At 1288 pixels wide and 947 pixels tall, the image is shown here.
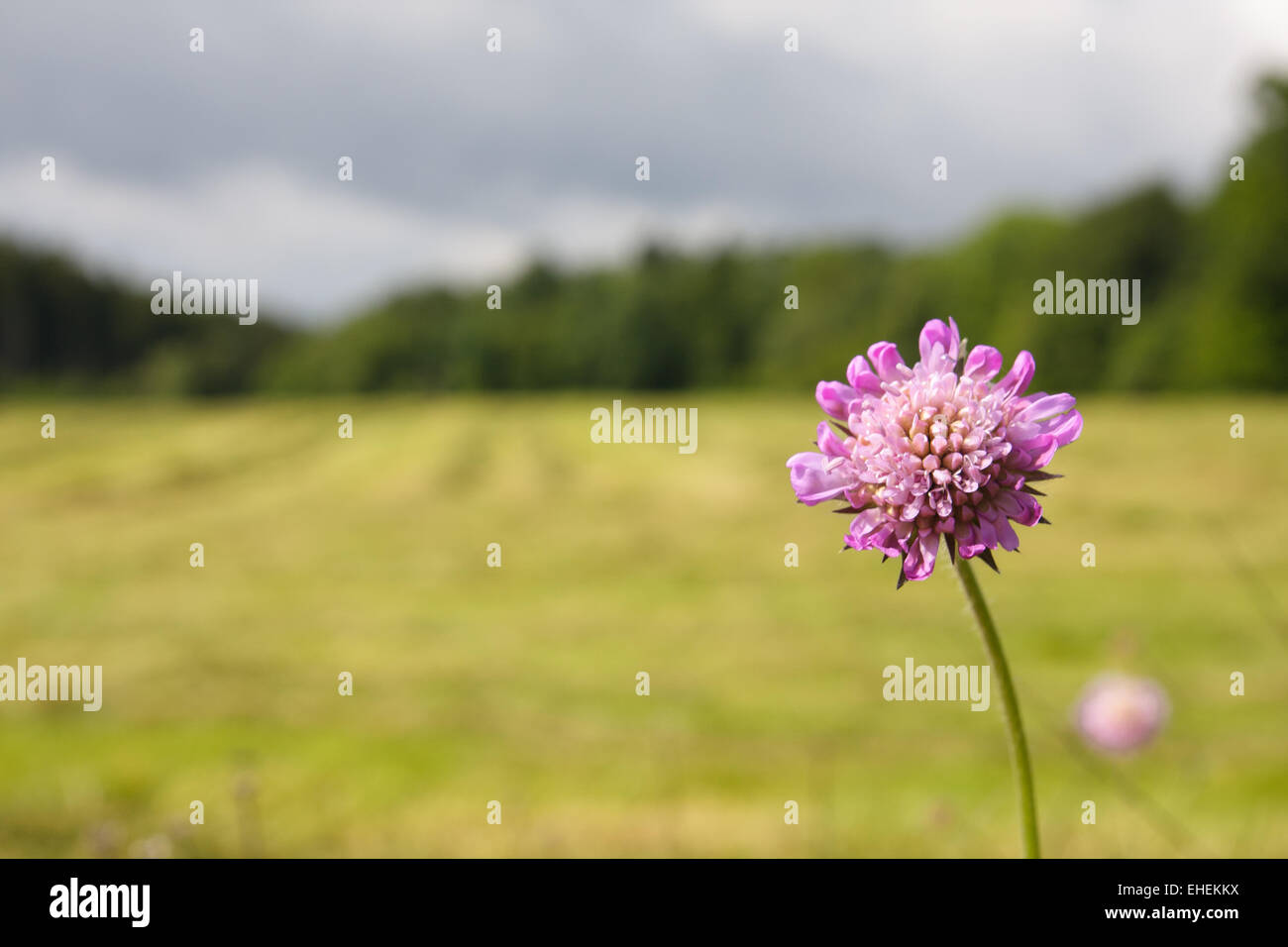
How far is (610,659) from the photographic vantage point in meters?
10.1

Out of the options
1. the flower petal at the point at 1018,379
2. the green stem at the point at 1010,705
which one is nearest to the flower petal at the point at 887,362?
the flower petal at the point at 1018,379

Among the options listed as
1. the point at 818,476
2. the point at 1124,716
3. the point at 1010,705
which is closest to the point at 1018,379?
the point at 818,476

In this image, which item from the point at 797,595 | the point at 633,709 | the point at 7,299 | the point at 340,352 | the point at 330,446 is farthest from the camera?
the point at 340,352

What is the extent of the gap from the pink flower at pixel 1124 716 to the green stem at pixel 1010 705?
2.55m

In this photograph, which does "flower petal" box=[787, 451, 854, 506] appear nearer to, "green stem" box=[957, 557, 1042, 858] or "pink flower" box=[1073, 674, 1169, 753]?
"green stem" box=[957, 557, 1042, 858]

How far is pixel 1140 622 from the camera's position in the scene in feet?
34.9

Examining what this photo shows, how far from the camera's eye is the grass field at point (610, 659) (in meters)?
4.50

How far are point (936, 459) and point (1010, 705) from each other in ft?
0.91

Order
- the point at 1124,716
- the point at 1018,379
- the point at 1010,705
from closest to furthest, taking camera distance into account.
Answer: the point at 1010,705, the point at 1018,379, the point at 1124,716

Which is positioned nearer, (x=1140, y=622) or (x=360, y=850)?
(x=360, y=850)

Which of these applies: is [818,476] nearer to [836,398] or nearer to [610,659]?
[836,398]
